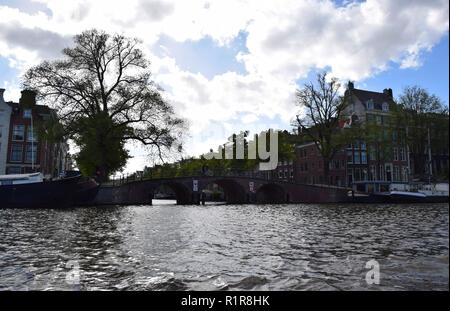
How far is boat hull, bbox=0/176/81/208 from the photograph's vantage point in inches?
926

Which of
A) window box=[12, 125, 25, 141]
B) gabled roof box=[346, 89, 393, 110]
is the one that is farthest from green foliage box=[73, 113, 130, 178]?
gabled roof box=[346, 89, 393, 110]

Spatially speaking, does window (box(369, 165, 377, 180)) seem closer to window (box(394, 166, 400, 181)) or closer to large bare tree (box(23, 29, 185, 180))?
window (box(394, 166, 400, 181))

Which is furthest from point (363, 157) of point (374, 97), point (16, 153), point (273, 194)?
point (16, 153)

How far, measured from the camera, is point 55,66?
997 inches

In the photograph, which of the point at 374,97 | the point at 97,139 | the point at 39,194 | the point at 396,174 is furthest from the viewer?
the point at 374,97

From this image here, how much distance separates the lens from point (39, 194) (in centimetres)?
2409

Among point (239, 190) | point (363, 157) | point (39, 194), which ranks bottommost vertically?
point (39, 194)

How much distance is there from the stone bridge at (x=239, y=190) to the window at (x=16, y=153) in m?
17.6

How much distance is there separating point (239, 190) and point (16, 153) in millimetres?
27898

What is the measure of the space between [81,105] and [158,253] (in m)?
23.3

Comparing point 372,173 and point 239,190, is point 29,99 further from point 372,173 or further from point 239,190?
point 372,173
